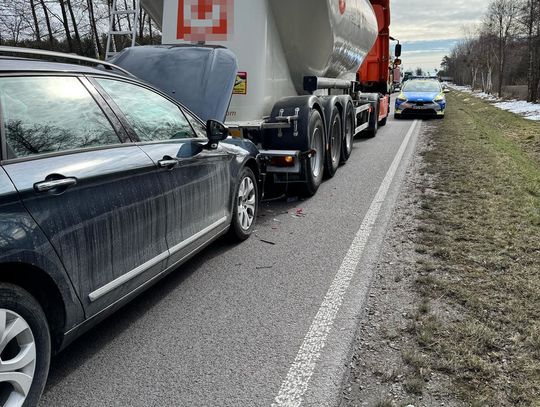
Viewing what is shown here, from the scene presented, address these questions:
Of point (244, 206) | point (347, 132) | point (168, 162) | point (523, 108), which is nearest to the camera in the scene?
point (168, 162)

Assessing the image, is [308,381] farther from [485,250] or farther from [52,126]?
[485,250]

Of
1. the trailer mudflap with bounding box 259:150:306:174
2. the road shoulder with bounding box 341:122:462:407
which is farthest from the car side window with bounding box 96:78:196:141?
the trailer mudflap with bounding box 259:150:306:174

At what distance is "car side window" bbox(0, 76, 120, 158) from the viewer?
2518 mm

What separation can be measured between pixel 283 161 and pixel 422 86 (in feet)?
54.1

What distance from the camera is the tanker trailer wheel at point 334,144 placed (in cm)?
830

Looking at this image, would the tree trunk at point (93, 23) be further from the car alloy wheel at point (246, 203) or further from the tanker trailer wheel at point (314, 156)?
the car alloy wheel at point (246, 203)

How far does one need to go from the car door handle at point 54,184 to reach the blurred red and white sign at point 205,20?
440 centimetres

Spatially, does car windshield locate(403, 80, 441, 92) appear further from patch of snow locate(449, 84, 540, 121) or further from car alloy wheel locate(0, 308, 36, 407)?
car alloy wheel locate(0, 308, 36, 407)

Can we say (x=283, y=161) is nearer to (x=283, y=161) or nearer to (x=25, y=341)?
(x=283, y=161)

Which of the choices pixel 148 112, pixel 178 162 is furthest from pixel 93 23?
pixel 178 162

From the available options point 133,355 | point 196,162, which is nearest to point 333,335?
point 133,355

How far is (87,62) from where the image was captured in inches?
133

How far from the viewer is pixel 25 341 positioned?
2316mm

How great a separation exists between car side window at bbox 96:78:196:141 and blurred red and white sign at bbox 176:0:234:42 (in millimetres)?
2625
